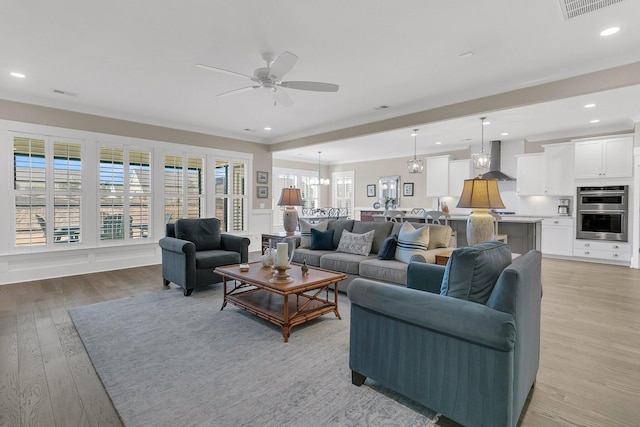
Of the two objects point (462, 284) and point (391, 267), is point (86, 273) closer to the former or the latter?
point (391, 267)

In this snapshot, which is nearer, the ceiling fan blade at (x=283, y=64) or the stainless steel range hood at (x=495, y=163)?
the ceiling fan blade at (x=283, y=64)

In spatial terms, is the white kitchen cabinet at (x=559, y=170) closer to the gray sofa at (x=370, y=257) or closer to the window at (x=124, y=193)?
the gray sofa at (x=370, y=257)

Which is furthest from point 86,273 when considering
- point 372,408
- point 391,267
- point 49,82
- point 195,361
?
point 372,408

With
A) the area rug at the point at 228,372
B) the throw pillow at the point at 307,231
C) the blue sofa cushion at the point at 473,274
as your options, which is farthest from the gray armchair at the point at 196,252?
the blue sofa cushion at the point at 473,274

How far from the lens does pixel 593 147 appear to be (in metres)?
6.46

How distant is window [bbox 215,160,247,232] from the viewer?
712 cm

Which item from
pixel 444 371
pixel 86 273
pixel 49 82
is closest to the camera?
pixel 444 371

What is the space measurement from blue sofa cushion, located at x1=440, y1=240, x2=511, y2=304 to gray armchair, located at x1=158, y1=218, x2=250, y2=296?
3278mm

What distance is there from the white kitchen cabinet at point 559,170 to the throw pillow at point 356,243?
16.9ft

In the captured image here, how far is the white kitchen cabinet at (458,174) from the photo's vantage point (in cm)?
844

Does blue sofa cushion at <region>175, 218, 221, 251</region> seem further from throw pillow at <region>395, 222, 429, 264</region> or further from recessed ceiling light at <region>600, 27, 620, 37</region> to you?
recessed ceiling light at <region>600, 27, 620, 37</region>

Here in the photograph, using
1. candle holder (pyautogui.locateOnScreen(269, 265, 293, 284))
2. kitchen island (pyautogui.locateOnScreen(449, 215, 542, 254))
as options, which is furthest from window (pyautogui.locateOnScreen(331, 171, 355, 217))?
candle holder (pyautogui.locateOnScreen(269, 265, 293, 284))

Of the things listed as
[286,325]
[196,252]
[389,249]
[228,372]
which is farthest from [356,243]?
[228,372]

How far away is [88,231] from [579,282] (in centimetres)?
777
